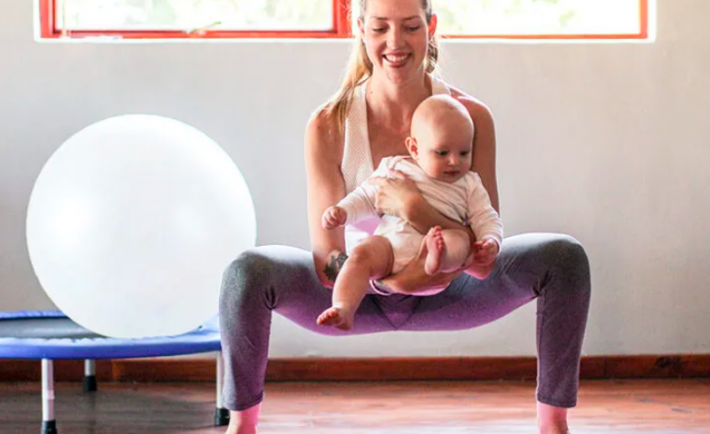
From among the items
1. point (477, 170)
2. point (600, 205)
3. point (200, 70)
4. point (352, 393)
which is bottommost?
point (352, 393)

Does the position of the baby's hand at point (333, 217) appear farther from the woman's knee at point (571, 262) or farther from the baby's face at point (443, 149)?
the woman's knee at point (571, 262)

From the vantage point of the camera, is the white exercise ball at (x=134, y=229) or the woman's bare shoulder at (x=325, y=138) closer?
the woman's bare shoulder at (x=325, y=138)

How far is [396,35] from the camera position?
6.38 ft

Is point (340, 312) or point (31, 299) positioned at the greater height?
point (340, 312)

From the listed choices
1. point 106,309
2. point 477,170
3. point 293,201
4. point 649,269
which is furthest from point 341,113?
point 649,269

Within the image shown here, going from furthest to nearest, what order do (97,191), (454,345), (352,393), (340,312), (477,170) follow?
(454,345) < (352,393) < (97,191) < (477,170) < (340,312)

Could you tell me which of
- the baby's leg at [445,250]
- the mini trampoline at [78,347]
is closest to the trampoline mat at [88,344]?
the mini trampoline at [78,347]

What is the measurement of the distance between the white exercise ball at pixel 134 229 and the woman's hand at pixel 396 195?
0.61 metres

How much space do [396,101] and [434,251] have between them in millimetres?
428

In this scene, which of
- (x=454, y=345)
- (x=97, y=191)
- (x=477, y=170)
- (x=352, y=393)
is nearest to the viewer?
(x=477, y=170)

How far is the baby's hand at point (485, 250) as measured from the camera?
5.97ft

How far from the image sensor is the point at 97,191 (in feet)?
7.63

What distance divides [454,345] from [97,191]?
1.33m

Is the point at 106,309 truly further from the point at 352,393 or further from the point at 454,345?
the point at 454,345
